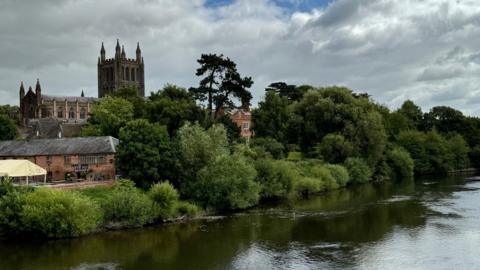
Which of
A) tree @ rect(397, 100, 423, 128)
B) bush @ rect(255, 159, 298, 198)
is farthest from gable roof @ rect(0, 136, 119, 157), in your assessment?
tree @ rect(397, 100, 423, 128)

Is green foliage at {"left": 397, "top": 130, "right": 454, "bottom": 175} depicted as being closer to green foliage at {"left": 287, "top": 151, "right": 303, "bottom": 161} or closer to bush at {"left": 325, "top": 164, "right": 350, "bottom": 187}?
green foliage at {"left": 287, "top": 151, "right": 303, "bottom": 161}

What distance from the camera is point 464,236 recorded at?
37.7m

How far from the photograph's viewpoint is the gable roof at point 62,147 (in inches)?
2028

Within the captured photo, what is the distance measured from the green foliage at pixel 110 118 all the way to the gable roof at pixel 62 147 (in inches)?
397

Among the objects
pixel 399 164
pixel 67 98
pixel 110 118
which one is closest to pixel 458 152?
pixel 399 164

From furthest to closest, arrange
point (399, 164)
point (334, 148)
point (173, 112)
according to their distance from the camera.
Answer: point (399, 164)
point (334, 148)
point (173, 112)

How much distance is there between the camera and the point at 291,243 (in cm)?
3734

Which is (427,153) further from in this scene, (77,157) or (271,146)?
(77,157)

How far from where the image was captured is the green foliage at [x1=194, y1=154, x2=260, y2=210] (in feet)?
158

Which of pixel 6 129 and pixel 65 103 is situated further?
pixel 65 103

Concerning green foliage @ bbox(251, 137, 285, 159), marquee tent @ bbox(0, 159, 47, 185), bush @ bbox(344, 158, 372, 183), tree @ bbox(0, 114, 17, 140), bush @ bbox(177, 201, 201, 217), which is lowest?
bush @ bbox(177, 201, 201, 217)

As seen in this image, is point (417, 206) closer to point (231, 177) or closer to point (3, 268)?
point (231, 177)

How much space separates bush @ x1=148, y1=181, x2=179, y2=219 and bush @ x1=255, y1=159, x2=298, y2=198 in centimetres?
1239

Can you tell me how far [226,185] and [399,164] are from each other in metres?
42.3
